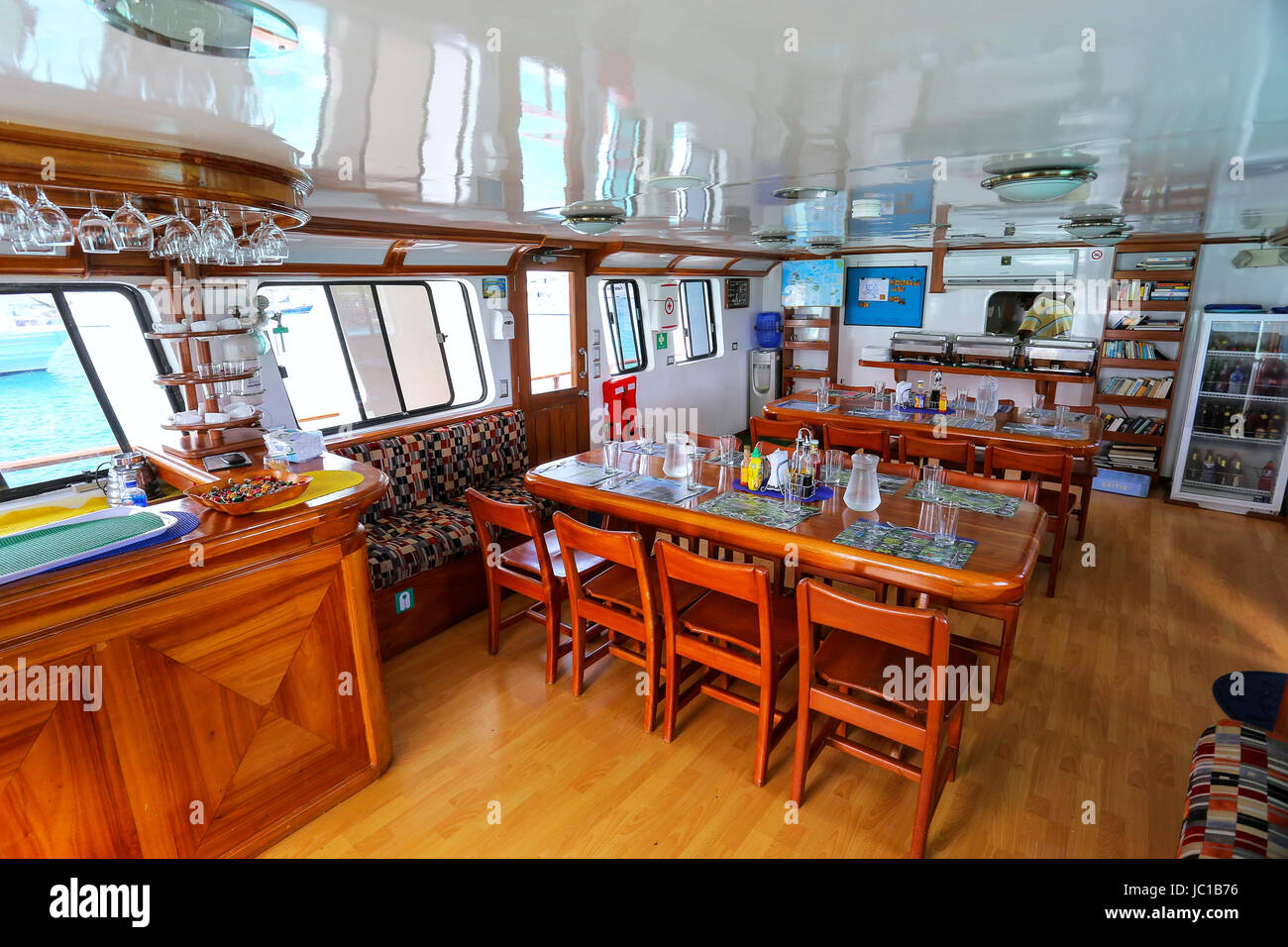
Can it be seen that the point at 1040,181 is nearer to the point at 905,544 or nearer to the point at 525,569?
the point at 905,544

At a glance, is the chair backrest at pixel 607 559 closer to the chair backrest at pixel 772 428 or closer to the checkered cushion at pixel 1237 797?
the checkered cushion at pixel 1237 797

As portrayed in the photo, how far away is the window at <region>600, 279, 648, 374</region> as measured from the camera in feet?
23.8

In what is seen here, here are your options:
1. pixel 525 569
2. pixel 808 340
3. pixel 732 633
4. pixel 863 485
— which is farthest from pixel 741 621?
pixel 808 340

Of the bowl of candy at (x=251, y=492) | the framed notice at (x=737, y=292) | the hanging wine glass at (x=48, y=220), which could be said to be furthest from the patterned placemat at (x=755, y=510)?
the framed notice at (x=737, y=292)

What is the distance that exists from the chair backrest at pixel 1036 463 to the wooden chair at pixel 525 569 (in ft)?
8.39

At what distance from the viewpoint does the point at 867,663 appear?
94.3 inches

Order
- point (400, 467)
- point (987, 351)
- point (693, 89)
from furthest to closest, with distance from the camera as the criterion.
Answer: point (987, 351)
point (400, 467)
point (693, 89)

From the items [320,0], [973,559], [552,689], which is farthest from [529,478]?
[320,0]

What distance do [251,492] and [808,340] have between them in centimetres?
744

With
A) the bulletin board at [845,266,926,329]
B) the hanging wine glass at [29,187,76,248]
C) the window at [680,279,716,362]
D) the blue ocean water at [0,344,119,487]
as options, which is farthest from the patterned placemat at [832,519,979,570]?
the bulletin board at [845,266,926,329]

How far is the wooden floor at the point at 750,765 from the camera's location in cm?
236

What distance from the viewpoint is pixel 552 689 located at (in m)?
3.25

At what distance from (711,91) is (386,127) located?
93 centimetres

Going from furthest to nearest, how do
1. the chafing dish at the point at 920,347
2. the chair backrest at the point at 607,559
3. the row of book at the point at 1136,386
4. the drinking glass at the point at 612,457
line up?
the chafing dish at the point at 920,347
the row of book at the point at 1136,386
the drinking glass at the point at 612,457
the chair backrest at the point at 607,559
